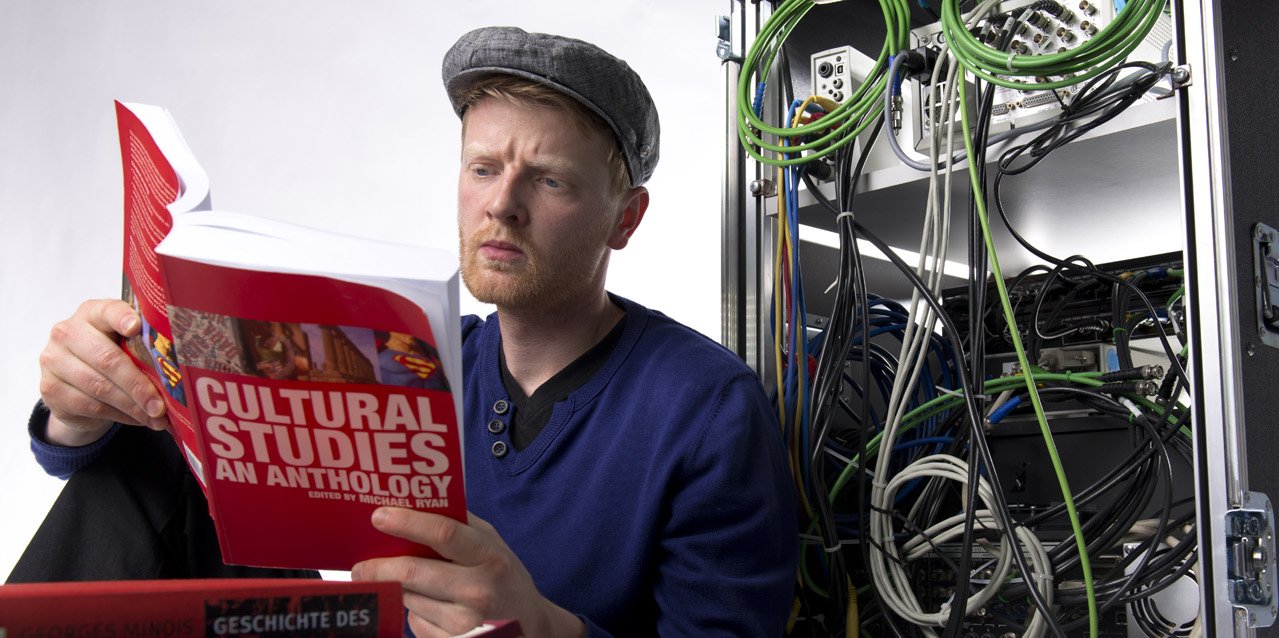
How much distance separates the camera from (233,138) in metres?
2.97

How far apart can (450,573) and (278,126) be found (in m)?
2.48

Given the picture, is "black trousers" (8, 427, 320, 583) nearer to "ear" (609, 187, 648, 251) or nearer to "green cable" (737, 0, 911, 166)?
"ear" (609, 187, 648, 251)

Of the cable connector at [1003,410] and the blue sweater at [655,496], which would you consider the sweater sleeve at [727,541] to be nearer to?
the blue sweater at [655,496]

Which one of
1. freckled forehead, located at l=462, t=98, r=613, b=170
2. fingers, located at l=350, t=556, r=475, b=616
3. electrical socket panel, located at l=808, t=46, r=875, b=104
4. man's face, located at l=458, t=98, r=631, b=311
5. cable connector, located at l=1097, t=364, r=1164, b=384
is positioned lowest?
fingers, located at l=350, t=556, r=475, b=616

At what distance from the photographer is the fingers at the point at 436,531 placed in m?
0.71

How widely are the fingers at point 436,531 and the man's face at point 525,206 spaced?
50cm

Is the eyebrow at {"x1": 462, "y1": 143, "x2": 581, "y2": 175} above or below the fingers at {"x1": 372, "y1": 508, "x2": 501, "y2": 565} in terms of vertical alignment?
above

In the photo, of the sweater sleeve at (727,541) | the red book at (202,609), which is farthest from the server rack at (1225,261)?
the red book at (202,609)

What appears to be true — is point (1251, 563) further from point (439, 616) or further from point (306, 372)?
point (306, 372)

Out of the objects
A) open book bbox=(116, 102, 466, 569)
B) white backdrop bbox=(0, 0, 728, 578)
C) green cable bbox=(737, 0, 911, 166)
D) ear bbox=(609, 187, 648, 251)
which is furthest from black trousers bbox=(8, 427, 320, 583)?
white backdrop bbox=(0, 0, 728, 578)

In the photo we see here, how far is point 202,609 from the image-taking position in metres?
0.52

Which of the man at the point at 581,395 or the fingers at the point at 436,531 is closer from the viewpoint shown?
the fingers at the point at 436,531

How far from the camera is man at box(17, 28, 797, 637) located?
105 centimetres

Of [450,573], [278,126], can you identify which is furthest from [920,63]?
[278,126]
